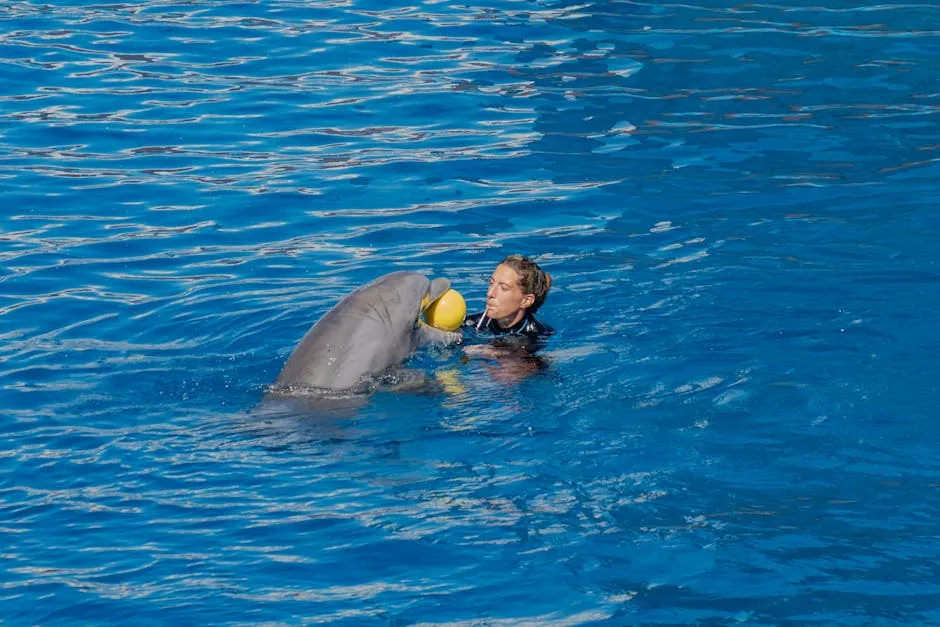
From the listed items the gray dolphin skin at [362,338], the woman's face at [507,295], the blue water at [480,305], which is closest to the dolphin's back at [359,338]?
the gray dolphin skin at [362,338]

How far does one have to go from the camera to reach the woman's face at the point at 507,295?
8578mm

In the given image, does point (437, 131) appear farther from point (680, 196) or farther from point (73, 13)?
point (73, 13)

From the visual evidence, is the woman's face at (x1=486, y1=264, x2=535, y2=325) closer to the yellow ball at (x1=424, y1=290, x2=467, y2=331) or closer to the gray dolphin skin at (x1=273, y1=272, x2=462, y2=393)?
the yellow ball at (x1=424, y1=290, x2=467, y2=331)

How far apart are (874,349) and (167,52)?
37.0 ft

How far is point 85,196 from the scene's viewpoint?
12.0 metres

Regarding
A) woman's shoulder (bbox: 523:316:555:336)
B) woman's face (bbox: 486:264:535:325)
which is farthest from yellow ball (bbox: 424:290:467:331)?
woman's shoulder (bbox: 523:316:555:336)

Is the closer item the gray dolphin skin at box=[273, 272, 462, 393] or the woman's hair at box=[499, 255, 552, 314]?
the gray dolphin skin at box=[273, 272, 462, 393]

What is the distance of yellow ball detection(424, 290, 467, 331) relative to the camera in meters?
8.08

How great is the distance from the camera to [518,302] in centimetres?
866

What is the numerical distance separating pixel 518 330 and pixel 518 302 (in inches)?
9.8

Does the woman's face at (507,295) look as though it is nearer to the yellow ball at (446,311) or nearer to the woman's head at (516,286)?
the woman's head at (516,286)

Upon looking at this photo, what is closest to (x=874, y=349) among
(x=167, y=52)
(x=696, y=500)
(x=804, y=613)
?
(x=696, y=500)

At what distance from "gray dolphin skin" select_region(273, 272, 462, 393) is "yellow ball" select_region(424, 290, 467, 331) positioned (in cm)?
8

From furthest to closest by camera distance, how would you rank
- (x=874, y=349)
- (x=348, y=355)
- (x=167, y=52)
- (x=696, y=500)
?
(x=167, y=52) → (x=874, y=349) → (x=348, y=355) → (x=696, y=500)
